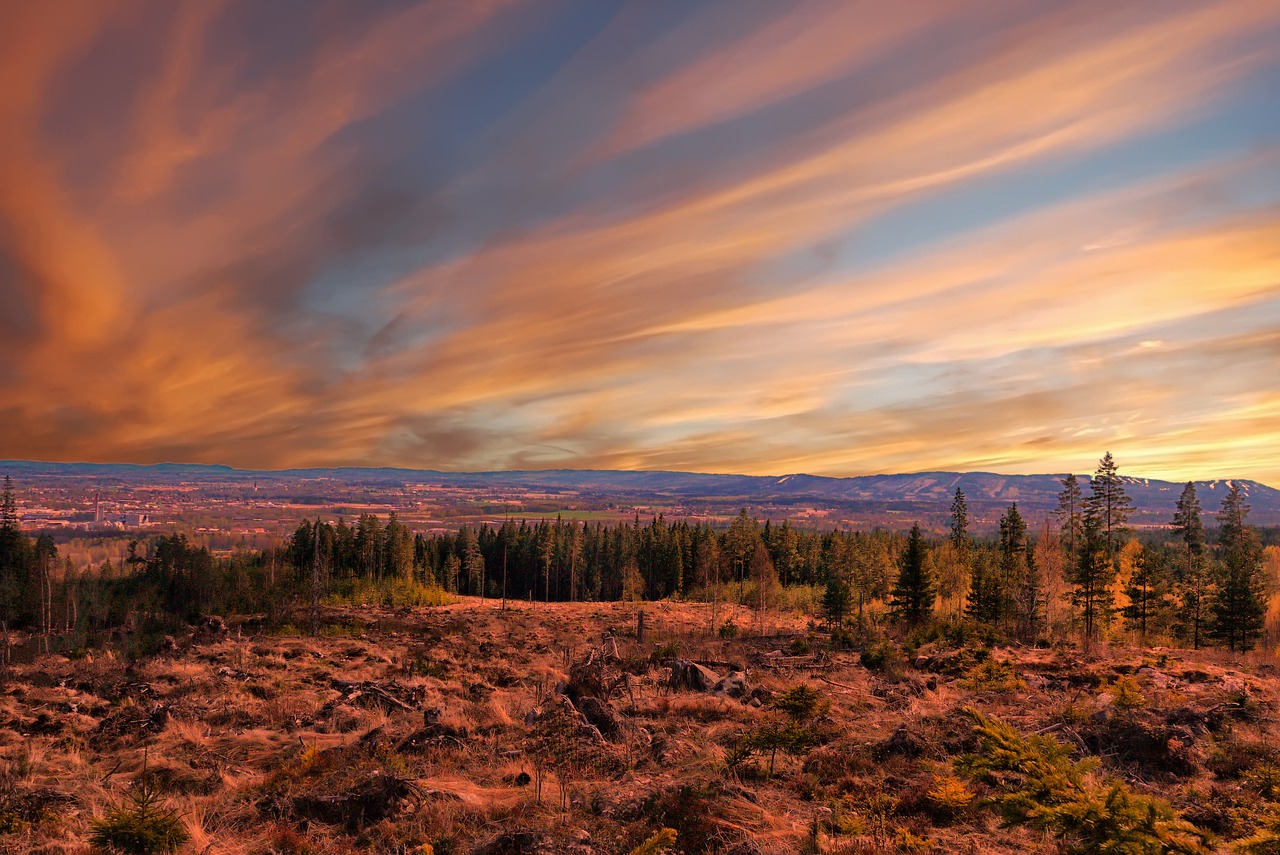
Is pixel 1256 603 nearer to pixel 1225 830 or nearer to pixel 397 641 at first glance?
pixel 1225 830

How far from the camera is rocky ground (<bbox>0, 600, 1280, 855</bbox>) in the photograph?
9500 millimetres

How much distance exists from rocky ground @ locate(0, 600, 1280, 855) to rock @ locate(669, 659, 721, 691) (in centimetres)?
8

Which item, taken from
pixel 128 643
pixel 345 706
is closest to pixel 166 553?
pixel 128 643

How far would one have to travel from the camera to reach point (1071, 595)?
169 ft

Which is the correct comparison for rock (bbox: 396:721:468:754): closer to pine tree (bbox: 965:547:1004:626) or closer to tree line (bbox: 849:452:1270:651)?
tree line (bbox: 849:452:1270:651)

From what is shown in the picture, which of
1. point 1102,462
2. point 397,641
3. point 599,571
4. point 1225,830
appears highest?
point 1102,462

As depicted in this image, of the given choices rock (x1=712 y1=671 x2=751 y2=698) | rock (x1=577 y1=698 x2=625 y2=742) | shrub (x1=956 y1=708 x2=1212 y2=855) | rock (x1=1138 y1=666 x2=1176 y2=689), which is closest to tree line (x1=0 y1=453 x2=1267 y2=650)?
rock (x1=1138 y1=666 x2=1176 y2=689)

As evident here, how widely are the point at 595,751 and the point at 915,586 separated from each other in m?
47.1

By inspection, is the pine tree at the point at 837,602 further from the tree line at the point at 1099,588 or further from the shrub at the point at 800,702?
the shrub at the point at 800,702

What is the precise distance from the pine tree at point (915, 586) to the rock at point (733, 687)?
119 ft

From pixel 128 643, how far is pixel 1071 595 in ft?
261

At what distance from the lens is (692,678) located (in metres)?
22.9

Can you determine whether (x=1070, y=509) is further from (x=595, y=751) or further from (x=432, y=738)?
(x=432, y=738)

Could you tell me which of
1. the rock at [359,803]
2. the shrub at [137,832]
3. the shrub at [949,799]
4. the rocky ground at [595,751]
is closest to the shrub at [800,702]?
the rocky ground at [595,751]
